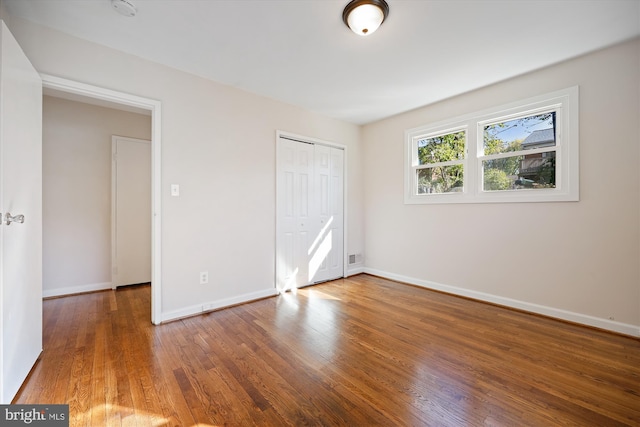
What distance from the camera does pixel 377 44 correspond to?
2.35 meters

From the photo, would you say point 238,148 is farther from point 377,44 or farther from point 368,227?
point 368,227

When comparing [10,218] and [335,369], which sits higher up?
[10,218]

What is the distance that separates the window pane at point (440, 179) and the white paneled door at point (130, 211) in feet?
13.3

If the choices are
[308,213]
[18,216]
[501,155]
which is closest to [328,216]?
[308,213]

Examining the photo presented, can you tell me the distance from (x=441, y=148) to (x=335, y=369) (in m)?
3.13

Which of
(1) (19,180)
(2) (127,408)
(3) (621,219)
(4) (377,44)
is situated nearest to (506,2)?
(4) (377,44)

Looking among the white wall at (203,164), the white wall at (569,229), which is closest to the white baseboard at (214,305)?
the white wall at (203,164)

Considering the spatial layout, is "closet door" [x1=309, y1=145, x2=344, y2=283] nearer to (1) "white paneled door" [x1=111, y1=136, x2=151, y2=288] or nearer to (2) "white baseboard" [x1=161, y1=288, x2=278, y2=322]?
(2) "white baseboard" [x1=161, y1=288, x2=278, y2=322]

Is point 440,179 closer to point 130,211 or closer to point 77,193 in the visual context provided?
point 130,211

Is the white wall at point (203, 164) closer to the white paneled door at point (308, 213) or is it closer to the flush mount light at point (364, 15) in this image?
the white paneled door at point (308, 213)

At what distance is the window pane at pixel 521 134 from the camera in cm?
281

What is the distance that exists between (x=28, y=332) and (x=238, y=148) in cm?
231

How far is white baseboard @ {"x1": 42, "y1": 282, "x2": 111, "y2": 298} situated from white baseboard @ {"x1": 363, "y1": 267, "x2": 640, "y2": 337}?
13.9ft

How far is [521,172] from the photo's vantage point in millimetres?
2971
